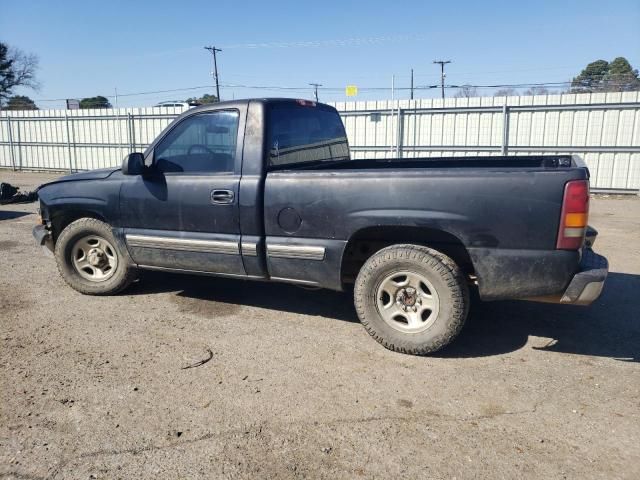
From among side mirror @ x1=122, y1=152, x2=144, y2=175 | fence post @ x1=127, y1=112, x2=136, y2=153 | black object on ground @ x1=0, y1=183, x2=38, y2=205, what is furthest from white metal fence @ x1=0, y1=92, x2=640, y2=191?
side mirror @ x1=122, y1=152, x2=144, y2=175

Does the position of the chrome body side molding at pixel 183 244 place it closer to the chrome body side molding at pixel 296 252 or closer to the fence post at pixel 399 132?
the chrome body side molding at pixel 296 252

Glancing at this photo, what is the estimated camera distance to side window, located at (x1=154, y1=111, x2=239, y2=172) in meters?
4.41

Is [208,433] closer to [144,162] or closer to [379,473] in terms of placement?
[379,473]

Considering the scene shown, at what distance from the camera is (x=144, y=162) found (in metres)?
4.67

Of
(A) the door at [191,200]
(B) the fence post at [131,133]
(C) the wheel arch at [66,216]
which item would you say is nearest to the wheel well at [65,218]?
(C) the wheel arch at [66,216]

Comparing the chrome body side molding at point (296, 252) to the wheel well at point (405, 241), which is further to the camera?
the chrome body side molding at point (296, 252)

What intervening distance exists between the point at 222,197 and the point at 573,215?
2697 mm

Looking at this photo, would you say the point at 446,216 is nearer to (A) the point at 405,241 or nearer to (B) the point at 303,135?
(A) the point at 405,241

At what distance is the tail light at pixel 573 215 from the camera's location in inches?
129

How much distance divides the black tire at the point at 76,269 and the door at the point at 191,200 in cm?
27

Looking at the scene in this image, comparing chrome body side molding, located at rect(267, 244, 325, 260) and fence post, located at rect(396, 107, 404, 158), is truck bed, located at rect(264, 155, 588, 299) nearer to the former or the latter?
chrome body side molding, located at rect(267, 244, 325, 260)

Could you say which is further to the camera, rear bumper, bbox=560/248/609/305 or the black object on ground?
the black object on ground

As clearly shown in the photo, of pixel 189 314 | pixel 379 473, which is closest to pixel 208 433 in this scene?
pixel 379 473

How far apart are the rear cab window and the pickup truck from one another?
15 mm
